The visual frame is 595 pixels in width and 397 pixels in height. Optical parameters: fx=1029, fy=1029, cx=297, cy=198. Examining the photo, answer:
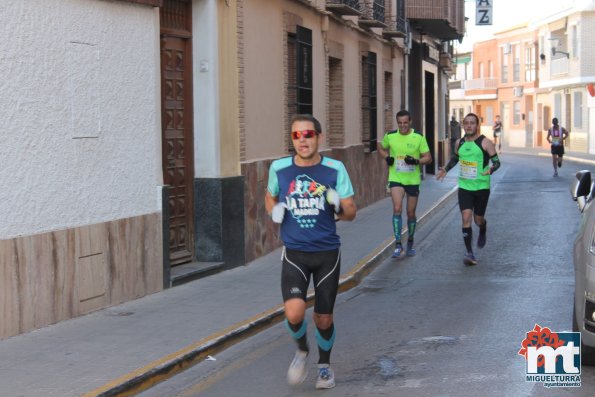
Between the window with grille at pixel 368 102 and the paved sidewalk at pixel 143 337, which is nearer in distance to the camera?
the paved sidewalk at pixel 143 337

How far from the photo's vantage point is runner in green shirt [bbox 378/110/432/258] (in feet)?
45.0

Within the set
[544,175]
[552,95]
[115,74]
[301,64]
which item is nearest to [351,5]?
[301,64]

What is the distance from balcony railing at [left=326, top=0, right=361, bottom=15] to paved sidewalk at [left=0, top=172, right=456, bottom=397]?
6.75 metres

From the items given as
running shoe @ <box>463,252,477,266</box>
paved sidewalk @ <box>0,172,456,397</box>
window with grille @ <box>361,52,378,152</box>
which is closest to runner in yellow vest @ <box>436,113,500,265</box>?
running shoe @ <box>463,252,477,266</box>

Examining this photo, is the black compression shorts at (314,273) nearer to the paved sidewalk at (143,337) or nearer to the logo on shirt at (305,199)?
the logo on shirt at (305,199)

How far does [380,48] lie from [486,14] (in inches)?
660

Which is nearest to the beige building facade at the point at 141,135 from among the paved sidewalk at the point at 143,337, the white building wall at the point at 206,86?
the white building wall at the point at 206,86

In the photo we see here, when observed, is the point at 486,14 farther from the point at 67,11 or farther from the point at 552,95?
the point at 67,11

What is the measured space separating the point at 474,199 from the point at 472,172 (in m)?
0.40

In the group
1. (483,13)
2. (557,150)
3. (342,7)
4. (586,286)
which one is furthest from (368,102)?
(483,13)

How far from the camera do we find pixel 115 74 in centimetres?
1000

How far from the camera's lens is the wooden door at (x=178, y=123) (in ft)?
39.0

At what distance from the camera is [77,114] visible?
9.34m

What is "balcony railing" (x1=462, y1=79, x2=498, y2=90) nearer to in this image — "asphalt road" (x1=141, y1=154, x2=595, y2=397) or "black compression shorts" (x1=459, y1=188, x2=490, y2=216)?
"asphalt road" (x1=141, y1=154, x2=595, y2=397)
